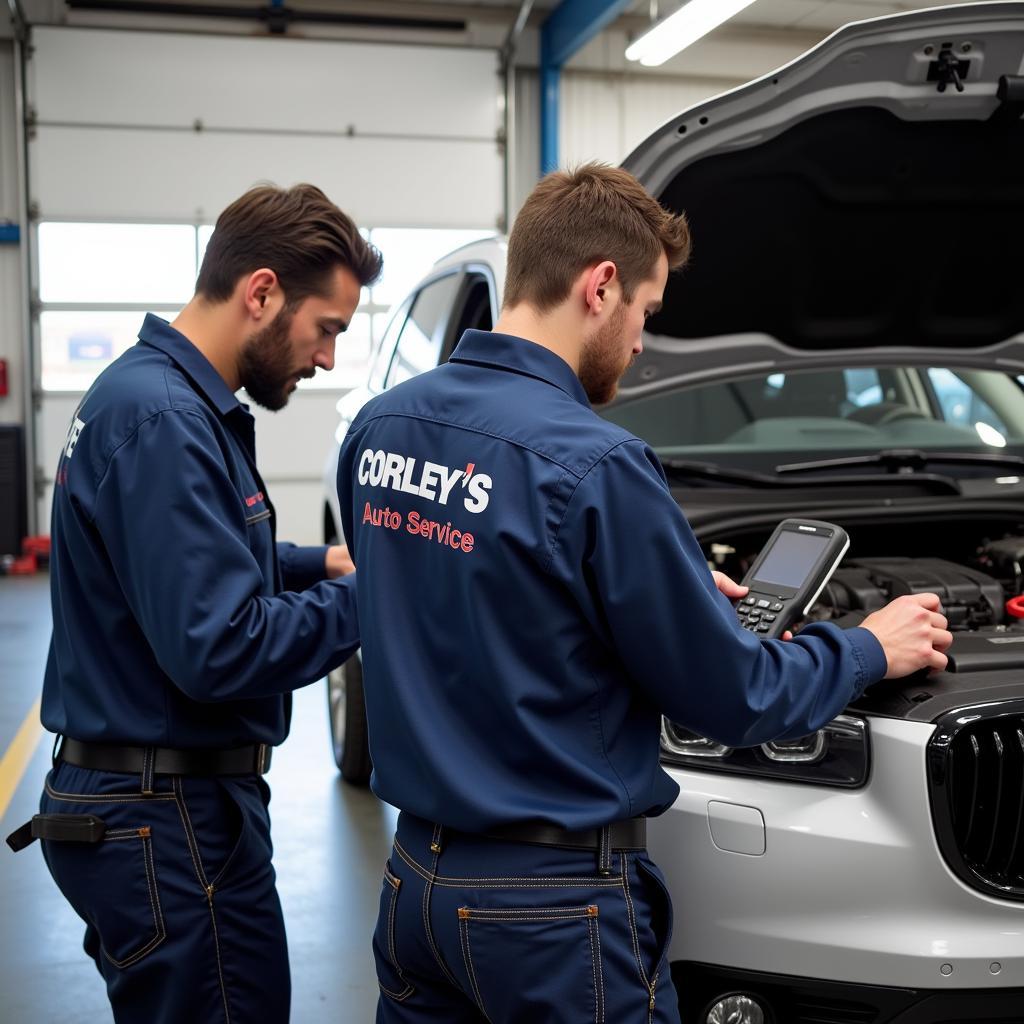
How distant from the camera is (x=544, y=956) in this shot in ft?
4.74

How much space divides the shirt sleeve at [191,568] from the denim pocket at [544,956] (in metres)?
0.48

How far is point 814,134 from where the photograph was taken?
280 cm

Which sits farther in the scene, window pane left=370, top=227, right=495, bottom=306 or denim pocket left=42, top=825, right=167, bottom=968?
window pane left=370, top=227, right=495, bottom=306

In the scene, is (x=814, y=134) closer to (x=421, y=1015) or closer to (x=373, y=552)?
(x=373, y=552)

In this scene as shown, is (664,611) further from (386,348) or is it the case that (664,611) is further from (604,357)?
(386,348)

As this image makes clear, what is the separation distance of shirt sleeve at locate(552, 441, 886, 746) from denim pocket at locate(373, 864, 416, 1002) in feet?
1.42

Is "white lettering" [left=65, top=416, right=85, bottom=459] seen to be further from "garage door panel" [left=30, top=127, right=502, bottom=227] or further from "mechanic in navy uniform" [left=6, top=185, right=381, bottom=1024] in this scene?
"garage door panel" [left=30, top=127, right=502, bottom=227]

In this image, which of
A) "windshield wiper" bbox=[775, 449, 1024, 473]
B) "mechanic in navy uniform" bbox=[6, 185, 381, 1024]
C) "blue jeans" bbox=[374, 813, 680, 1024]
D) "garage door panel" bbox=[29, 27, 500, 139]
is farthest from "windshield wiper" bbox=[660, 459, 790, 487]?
"garage door panel" bbox=[29, 27, 500, 139]

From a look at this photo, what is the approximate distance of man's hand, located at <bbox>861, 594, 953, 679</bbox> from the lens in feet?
5.52

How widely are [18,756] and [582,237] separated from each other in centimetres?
413

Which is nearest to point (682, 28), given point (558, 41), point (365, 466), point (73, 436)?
point (558, 41)

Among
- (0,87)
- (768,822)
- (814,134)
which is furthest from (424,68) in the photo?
(768,822)

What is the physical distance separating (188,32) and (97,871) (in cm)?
1030

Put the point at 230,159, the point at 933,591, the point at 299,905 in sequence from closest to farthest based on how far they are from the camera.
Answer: the point at 933,591 < the point at 299,905 < the point at 230,159
